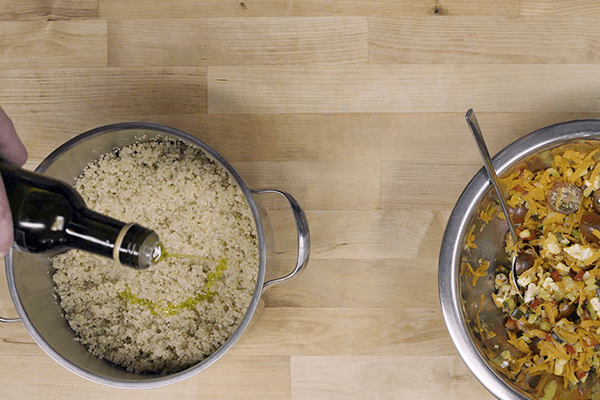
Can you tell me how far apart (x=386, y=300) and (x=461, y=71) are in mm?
504

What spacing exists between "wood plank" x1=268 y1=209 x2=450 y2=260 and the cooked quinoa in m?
0.15

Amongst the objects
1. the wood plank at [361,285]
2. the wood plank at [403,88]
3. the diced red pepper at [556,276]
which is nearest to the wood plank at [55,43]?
the wood plank at [403,88]

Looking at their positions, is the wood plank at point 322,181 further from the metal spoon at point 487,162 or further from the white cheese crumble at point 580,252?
the white cheese crumble at point 580,252

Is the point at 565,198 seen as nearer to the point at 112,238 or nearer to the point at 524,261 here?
the point at 524,261

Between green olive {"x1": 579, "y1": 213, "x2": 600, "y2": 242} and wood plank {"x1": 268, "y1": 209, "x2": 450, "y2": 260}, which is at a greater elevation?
green olive {"x1": 579, "y1": 213, "x2": 600, "y2": 242}

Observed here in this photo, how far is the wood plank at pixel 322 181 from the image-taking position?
1025mm

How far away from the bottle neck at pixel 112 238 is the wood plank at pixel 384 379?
1.67ft

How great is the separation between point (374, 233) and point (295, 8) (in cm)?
51

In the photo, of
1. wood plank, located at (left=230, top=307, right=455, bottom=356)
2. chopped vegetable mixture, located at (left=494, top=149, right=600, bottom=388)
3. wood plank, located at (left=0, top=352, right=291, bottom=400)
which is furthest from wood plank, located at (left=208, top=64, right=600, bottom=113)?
wood plank, located at (left=0, top=352, right=291, bottom=400)

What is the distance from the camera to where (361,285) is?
3.34 feet

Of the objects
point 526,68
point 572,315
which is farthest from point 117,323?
point 526,68

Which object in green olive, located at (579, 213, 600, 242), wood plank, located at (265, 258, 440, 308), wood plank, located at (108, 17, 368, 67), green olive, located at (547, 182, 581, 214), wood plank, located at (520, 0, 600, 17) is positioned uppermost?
wood plank, located at (520, 0, 600, 17)

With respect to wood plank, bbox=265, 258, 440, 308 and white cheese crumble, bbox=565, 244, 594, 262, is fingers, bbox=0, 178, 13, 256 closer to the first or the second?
wood plank, bbox=265, 258, 440, 308

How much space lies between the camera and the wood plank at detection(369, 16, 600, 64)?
102 centimetres
